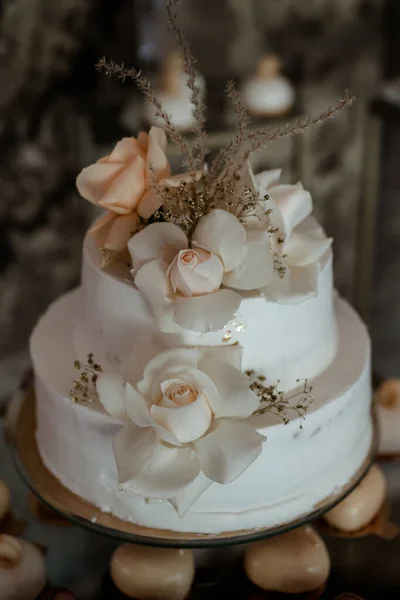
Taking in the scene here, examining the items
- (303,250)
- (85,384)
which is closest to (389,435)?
(303,250)

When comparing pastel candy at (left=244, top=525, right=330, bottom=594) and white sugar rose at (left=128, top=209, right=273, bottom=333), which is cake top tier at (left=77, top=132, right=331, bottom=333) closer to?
white sugar rose at (left=128, top=209, right=273, bottom=333)

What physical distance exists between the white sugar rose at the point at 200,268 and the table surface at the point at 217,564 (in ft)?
1.56

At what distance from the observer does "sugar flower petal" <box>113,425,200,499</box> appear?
0.91m

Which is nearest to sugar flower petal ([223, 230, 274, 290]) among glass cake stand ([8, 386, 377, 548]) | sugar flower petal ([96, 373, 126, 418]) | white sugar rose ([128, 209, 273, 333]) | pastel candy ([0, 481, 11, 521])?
white sugar rose ([128, 209, 273, 333])

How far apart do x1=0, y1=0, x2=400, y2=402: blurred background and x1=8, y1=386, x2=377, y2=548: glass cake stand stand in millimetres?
1411

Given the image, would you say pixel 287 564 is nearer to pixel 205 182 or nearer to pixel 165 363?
pixel 165 363

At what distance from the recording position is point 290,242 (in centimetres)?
111

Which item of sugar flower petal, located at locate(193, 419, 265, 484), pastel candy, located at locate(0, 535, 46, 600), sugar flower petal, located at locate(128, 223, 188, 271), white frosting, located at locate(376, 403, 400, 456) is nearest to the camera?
sugar flower petal, located at locate(193, 419, 265, 484)

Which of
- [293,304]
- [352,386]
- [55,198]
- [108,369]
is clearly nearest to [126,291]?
[108,369]

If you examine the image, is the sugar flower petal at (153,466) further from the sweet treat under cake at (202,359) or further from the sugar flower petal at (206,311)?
the sugar flower petal at (206,311)

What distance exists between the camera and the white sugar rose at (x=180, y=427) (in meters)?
0.92

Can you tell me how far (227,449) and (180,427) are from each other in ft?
0.22

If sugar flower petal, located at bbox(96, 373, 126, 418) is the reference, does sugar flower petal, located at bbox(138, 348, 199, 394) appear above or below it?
above

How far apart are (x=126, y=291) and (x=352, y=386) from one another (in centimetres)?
41
